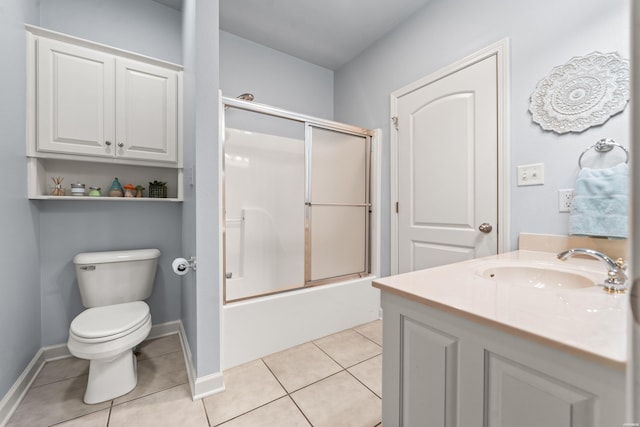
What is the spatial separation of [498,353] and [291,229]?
7.69 ft

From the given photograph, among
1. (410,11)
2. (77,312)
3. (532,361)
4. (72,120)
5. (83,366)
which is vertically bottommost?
(83,366)

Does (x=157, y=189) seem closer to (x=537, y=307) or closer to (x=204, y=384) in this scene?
(x=204, y=384)

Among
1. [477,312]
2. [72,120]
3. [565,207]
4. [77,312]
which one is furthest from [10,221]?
[565,207]

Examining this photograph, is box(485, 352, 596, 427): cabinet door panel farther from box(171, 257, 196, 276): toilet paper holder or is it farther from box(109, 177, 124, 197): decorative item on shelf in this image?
box(109, 177, 124, 197): decorative item on shelf

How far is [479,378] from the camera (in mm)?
656

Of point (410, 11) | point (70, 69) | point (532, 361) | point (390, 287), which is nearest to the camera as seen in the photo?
point (532, 361)

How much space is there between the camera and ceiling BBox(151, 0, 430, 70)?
2123mm

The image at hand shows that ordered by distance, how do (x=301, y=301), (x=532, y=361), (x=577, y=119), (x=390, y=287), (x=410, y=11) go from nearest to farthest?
(x=532, y=361) → (x=390, y=287) → (x=577, y=119) → (x=301, y=301) → (x=410, y=11)

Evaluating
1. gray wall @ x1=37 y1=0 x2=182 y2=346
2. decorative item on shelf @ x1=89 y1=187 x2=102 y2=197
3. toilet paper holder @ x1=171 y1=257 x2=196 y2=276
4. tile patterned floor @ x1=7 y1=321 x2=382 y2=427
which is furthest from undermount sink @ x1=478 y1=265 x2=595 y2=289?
decorative item on shelf @ x1=89 y1=187 x2=102 y2=197

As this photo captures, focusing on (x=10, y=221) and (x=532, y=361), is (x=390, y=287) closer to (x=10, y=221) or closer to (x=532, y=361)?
(x=532, y=361)

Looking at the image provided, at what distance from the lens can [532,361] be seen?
570 mm

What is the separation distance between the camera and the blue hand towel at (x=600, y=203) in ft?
3.83

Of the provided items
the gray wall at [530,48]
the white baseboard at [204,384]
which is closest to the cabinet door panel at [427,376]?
the white baseboard at [204,384]

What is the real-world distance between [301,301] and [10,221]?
1.73 meters
